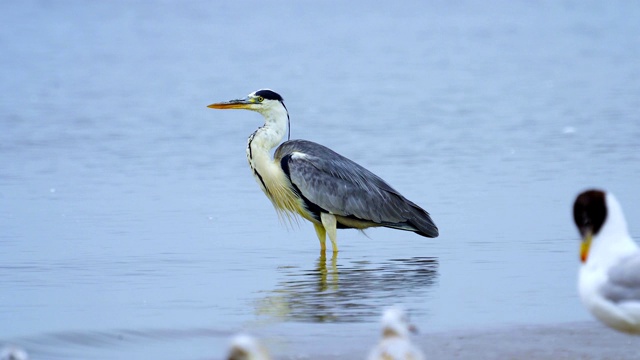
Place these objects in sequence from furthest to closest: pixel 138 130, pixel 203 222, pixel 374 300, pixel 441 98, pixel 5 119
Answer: pixel 441 98
pixel 5 119
pixel 138 130
pixel 203 222
pixel 374 300

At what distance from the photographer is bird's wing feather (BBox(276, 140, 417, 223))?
11562 mm

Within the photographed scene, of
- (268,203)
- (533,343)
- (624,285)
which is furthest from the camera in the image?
(268,203)

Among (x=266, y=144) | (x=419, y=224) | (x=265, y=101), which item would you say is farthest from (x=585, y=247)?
(x=265, y=101)

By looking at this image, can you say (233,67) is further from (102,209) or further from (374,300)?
(374,300)

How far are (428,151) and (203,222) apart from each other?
477cm

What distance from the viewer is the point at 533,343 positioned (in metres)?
7.79

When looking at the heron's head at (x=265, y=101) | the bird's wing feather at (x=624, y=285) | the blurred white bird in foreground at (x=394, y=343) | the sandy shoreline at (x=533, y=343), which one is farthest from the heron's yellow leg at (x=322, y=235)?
the blurred white bird in foreground at (x=394, y=343)

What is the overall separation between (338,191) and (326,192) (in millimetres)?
103

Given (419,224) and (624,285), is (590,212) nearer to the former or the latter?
(624,285)

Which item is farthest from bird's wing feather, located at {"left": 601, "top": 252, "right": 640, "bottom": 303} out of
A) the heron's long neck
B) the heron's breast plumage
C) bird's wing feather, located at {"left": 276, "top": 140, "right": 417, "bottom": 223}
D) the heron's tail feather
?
the heron's long neck

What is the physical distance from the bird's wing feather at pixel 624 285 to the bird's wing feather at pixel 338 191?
16.4 ft

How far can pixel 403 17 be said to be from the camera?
49.1 metres

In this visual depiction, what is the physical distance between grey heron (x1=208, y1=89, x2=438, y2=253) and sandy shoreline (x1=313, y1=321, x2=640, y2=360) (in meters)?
3.31

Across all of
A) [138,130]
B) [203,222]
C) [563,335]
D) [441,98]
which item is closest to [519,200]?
[203,222]
